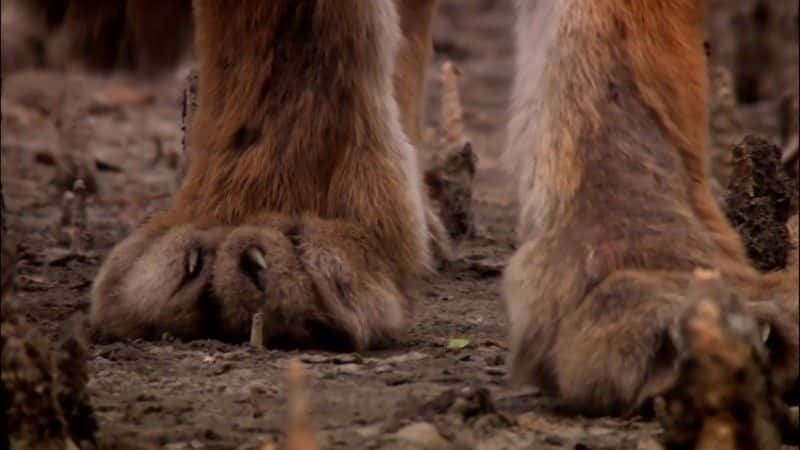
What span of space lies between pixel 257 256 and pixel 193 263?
14cm

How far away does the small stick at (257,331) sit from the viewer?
12.5 ft

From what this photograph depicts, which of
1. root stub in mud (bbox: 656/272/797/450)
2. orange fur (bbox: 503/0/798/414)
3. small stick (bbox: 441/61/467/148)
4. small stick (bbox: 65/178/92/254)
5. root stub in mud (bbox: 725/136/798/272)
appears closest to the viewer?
root stub in mud (bbox: 656/272/797/450)

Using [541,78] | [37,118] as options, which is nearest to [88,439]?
[541,78]

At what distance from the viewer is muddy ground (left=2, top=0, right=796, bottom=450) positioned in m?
→ 3.09

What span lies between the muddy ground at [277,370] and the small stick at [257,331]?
0.07 ft

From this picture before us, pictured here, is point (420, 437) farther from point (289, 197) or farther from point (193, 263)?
point (289, 197)

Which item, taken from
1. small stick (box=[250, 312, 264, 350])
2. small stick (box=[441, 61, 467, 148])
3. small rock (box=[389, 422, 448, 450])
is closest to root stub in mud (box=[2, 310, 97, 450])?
small rock (box=[389, 422, 448, 450])

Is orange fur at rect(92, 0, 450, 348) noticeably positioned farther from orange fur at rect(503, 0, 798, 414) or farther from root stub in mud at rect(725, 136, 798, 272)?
root stub in mud at rect(725, 136, 798, 272)

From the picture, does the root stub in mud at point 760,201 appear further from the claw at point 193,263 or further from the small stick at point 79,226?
the small stick at point 79,226

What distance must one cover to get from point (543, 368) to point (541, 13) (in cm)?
74

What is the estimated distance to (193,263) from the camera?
391 centimetres

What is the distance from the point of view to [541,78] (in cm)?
365

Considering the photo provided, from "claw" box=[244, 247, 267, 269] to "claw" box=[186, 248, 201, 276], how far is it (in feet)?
0.37

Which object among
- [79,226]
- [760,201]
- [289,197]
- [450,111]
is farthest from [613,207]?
[450,111]
